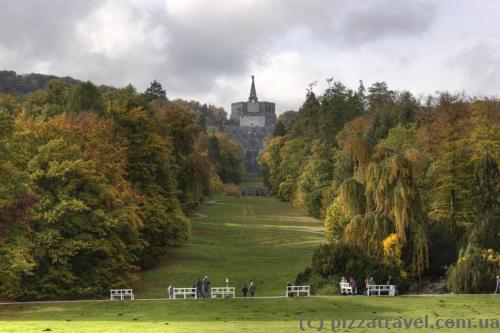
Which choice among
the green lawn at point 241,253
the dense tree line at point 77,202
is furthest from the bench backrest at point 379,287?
the dense tree line at point 77,202

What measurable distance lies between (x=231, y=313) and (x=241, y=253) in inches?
1484

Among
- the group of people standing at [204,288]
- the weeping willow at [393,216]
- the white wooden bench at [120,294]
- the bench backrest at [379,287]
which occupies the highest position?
the weeping willow at [393,216]

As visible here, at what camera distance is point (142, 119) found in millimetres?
60312

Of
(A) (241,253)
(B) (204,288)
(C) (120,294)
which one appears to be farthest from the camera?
(A) (241,253)

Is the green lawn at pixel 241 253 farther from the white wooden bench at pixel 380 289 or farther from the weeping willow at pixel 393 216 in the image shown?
the white wooden bench at pixel 380 289

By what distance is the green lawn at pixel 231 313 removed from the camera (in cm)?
2691

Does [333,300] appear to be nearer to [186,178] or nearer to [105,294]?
[105,294]

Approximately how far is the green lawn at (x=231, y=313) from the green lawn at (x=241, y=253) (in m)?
13.7

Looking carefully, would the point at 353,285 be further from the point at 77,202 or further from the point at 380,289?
the point at 77,202

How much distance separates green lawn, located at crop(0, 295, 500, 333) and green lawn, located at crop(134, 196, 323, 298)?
13.7m

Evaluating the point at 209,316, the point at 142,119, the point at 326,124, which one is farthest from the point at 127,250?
the point at 326,124

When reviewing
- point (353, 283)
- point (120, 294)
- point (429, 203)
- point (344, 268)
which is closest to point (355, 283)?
point (353, 283)

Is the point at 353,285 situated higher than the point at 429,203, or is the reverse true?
the point at 429,203

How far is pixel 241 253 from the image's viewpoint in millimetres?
70125
